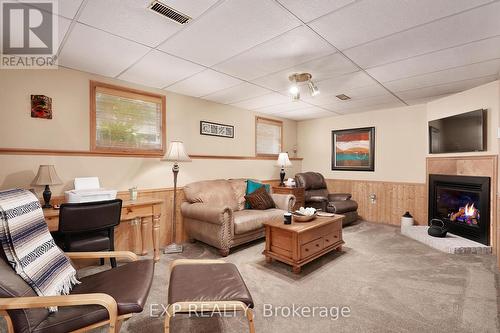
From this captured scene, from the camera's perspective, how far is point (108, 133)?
3.18 metres

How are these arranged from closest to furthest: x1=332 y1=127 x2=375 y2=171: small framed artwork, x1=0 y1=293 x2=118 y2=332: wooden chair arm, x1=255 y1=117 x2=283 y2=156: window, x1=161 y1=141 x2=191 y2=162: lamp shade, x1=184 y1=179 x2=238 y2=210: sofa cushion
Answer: x1=0 y1=293 x2=118 y2=332: wooden chair arm, x1=161 y1=141 x2=191 y2=162: lamp shade, x1=184 y1=179 x2=238 y2=210: sofa cushion, x1=332 y1=127 x2=375 y2=171: small framed artwork, x1=255 y1=117 x2=283 y2=156: window

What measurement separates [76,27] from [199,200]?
2.44 metres

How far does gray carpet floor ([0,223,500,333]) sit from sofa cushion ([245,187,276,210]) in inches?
27.8

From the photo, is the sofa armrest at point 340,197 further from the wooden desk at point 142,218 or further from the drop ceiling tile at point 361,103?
the wooden desk at point 142,218

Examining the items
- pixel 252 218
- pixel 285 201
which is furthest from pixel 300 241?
pixel 285 201

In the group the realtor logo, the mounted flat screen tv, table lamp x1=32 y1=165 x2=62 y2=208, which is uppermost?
the realtor logo

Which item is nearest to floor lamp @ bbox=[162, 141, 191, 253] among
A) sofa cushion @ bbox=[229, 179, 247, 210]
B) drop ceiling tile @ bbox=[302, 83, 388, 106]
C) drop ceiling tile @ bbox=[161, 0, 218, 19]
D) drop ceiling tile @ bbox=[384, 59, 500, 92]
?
sofa cushion @ bbox=[229, 179, 247, 210]

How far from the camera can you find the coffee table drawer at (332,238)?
10.2ft

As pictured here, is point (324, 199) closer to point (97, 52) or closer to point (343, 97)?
point (343, 97)

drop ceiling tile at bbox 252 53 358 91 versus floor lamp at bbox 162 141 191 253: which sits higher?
drop ceiling tile at bbox 252 53 358 91

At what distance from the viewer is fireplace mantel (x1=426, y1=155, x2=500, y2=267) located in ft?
10.5

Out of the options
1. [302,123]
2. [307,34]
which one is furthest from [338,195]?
[307,34]

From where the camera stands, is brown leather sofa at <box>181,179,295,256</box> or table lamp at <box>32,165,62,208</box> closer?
table lamp at <box>32,165,62,208</box>

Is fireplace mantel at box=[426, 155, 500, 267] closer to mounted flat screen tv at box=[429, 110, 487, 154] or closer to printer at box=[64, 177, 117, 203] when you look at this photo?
mounted flat screen tv at box=[429, 110, 487, 154]
